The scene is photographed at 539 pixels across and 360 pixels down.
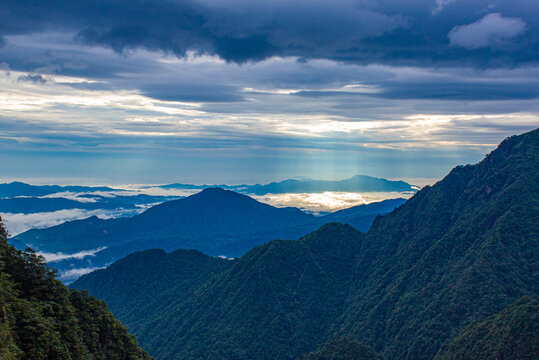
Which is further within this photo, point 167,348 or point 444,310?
point 167,348

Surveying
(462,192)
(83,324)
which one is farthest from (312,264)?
(83,324)

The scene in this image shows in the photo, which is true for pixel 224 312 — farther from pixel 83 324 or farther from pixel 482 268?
pixel 83 324

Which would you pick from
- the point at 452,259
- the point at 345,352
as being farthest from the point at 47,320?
the point at 452,259

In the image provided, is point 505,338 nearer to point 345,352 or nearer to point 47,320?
point 345,352

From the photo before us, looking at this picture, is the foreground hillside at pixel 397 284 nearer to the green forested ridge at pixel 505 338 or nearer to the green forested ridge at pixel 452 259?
the green forested ridge at pixel 452 259

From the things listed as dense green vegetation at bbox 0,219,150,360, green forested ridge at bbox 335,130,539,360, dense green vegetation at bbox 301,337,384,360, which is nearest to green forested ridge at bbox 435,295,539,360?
green forested ridge at bbox 335,130,539,360

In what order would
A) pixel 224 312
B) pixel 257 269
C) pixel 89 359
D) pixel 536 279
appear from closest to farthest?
pixel 89 359, pixel 536 279, pixel 224 312, pixel 257 269

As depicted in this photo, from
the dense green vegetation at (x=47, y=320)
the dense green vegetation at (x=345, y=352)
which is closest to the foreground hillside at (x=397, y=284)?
the dense green vegetation at (x=345, y=352)
